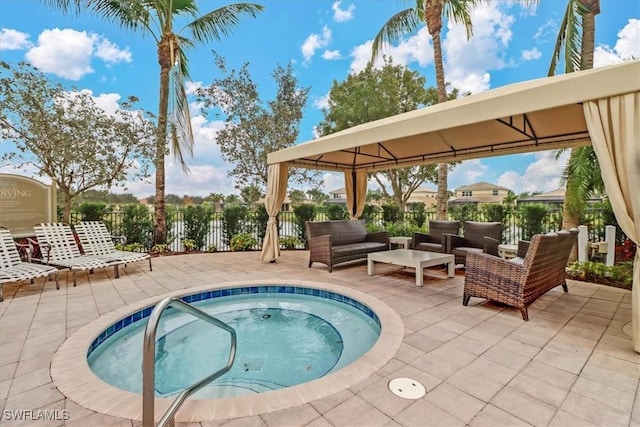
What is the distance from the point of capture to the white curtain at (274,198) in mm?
6660

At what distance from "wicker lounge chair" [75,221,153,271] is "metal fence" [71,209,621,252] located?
2.17 metres

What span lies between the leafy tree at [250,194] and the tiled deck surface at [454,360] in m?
5.67

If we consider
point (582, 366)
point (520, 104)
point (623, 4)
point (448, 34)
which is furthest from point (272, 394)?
point (448, 34)

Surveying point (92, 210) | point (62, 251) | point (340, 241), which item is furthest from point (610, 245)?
point (92, 210)

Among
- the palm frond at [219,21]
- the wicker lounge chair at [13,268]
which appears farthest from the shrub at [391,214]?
the wicker lounge chair at [13,268]

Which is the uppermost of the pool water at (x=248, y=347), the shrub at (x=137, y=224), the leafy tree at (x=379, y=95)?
the leafy tree at (x=379, y=95)

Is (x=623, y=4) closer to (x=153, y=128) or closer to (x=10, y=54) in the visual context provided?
(x=153, y=128)

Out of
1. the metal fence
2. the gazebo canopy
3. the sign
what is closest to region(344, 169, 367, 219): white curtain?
the gazebo canopy

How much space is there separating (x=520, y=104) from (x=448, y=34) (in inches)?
329

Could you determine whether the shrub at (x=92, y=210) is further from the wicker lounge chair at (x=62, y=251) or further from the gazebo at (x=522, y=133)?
the gazebo at (x=522, y=133)

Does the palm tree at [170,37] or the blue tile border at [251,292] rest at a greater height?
the palm tree at [170,37]

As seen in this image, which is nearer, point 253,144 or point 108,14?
point 108,14

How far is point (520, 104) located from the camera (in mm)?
3064

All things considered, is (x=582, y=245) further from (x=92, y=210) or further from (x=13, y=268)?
(x=92, y=210)
